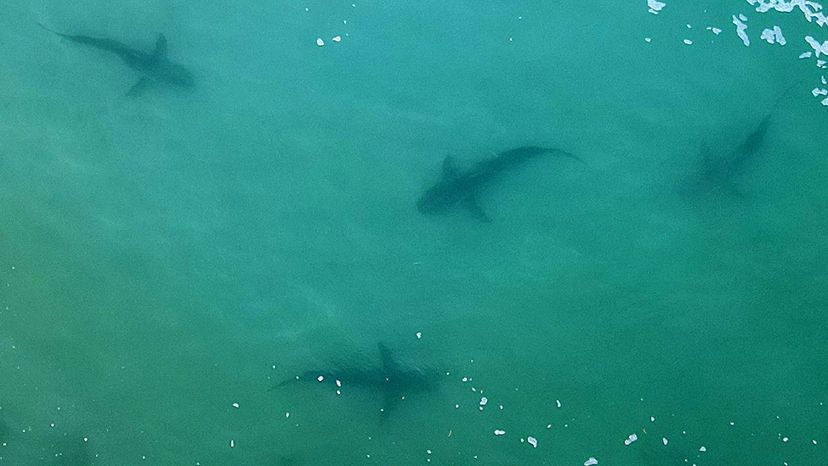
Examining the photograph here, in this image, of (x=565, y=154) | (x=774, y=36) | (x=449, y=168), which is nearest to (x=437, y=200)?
(x=449, y=168)

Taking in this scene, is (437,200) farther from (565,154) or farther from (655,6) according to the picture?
(655,6)

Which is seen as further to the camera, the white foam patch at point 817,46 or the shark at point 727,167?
the white foam patch at point 817,46

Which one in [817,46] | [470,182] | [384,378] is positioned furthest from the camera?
[817,46]

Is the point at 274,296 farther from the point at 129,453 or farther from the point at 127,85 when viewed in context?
the point at 127,85

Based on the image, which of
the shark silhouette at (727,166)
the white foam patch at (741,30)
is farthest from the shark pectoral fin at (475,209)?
the white foam patch at (741,30)

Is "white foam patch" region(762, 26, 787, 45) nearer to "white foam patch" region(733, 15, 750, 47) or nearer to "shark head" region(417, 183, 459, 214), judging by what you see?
"white foam patch" region(733, 15, 750, 47)

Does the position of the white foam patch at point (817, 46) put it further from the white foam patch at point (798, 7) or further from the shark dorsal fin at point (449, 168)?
the shark dorsal fin at point (449, 168)

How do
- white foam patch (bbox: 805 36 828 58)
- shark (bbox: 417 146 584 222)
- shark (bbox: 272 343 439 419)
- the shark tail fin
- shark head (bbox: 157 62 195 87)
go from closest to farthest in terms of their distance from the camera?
shark (bbox: 272 343 439 419) < shark (bbox: 417 146 584 222) < the shark tail fin < white foam patch (bbox: 805 36 828 58) < shark head (bbox: 157 62 195 87)

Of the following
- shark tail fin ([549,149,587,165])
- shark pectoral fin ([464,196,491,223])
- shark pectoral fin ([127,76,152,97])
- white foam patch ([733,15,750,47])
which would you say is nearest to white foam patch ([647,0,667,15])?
white foam patch ([733,15,750,47])
